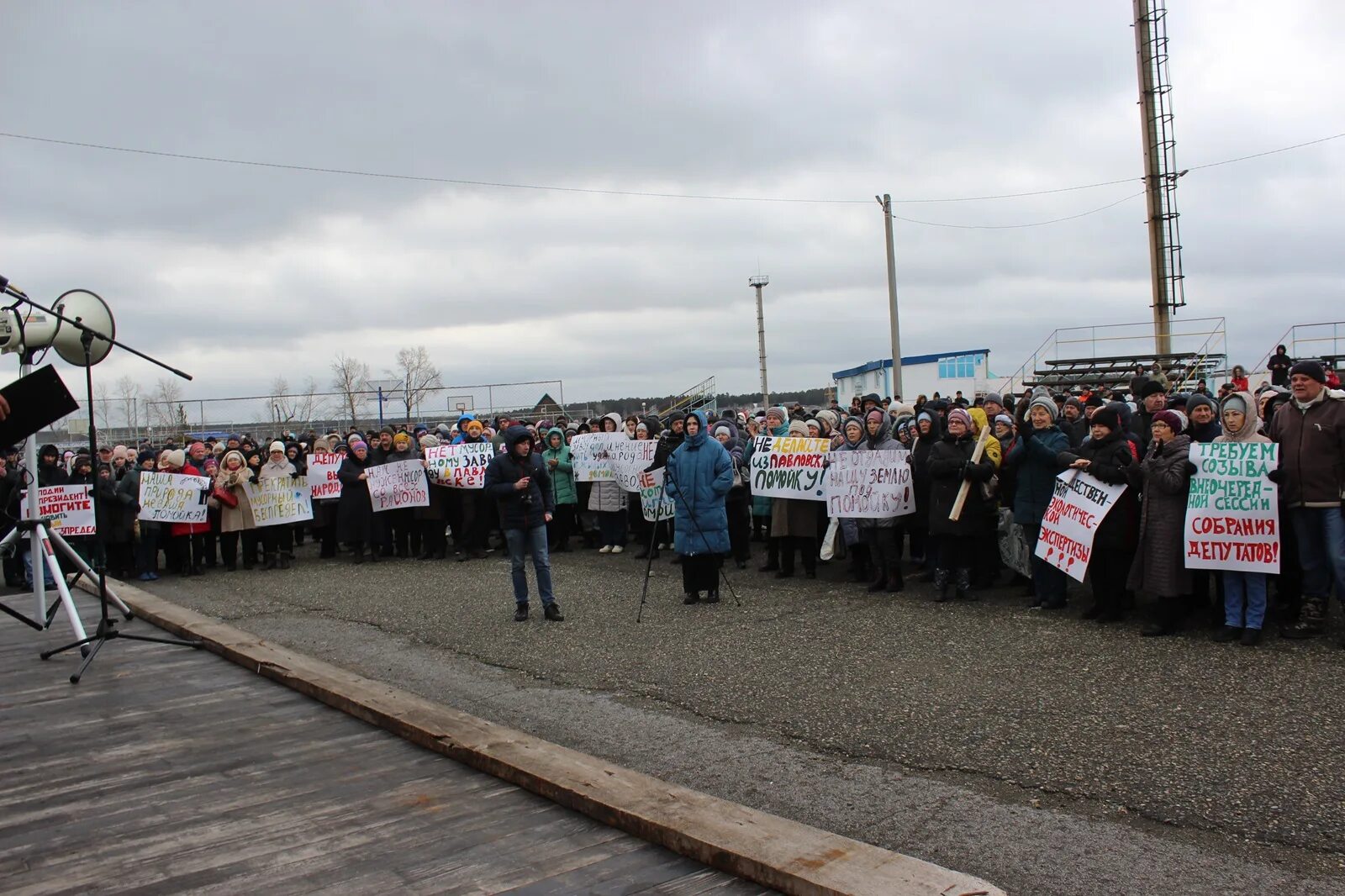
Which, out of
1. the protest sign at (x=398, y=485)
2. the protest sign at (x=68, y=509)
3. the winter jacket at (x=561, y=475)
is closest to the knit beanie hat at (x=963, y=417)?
the winter jacket at (x=561, y=475)

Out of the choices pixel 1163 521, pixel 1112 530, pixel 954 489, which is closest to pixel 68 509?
pixel 954 489

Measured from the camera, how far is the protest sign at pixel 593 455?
1609 cm

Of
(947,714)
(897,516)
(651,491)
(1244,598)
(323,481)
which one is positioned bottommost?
(947,714)

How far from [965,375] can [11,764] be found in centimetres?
4742

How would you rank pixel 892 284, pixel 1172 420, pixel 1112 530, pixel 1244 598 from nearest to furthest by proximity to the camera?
pixel 1244 598 < pixel 1172 420 < pixel 1112 530 < pixel 892 284

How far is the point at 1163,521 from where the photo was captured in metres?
8.57

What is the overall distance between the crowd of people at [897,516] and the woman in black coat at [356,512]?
0.03m

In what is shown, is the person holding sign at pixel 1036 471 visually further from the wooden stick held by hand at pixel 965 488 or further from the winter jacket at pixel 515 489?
the winter jacket at pixel 515 489

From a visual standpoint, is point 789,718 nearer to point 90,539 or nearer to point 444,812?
point 444,812

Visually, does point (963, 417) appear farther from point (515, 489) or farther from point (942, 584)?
point (515, 489)

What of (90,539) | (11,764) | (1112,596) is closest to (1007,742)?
(1112,596)

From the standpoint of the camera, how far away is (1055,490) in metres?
9.75

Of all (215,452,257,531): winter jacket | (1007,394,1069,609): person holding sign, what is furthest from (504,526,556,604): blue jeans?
(215,452,257,531): winter jacket

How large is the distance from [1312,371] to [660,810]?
6.41 meters
